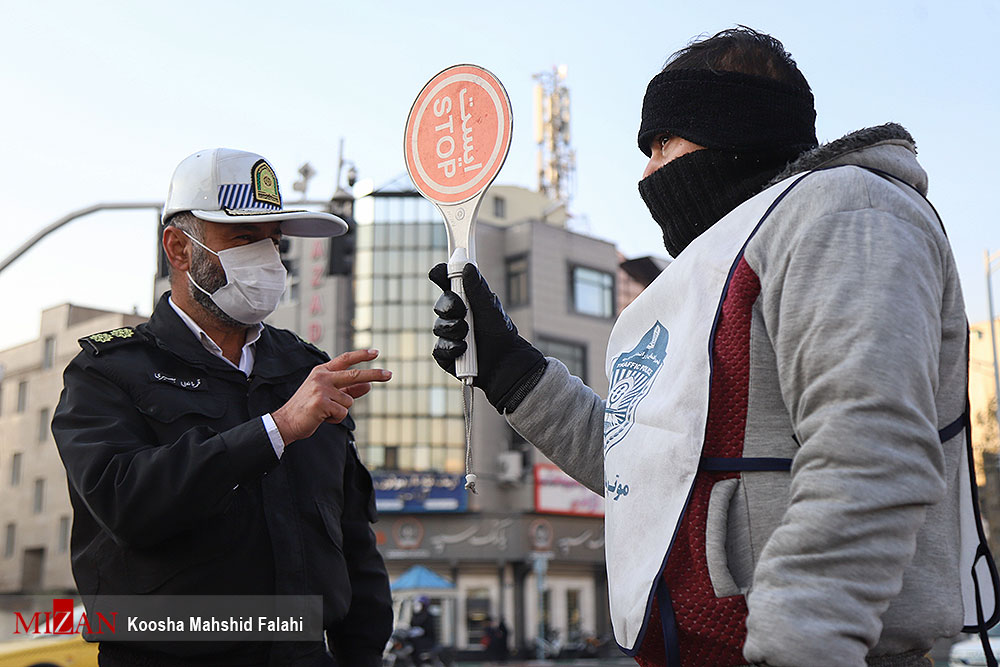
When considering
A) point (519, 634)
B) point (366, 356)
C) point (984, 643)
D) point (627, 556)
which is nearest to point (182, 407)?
point (366, 356)

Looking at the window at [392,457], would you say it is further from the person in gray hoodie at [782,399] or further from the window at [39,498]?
the person in gray hoodie at [782,399]

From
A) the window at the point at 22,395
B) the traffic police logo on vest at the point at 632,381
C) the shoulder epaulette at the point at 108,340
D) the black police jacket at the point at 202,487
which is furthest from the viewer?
the window at the point at 22,395

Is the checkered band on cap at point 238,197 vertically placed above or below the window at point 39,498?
above

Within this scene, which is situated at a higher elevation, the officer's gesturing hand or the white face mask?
the white face mask

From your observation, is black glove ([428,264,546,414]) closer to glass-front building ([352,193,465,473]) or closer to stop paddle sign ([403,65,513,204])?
stop paddle sign ([403,65,513,204])

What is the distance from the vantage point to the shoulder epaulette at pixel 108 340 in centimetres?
297

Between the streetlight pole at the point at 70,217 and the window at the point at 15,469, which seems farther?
the window at the point at 15,469

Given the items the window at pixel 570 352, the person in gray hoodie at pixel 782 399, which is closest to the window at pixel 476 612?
the window at pixel 570 352

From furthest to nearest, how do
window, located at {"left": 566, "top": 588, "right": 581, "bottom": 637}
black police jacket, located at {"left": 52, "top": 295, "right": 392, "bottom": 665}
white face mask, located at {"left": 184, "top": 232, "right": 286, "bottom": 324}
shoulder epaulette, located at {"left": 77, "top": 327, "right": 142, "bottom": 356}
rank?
window, located at {"left": 566, "top": 588, "right": 581, "bottom": 637} < white face mask, located at {"left": 184, "top": 232, "right": 286, "bottom": 324} < shoulder epaulette, located at {"left": 77, "top": 327, "right": 142, "bottom": 356} < black police jacket, located at {"left": 52, "top": 295, "right": 392, "bottom": 665}

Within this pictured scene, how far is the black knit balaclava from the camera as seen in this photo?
2191mm

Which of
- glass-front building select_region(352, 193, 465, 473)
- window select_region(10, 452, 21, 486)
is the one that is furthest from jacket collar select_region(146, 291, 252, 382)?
window select_region(10, 452, 21, 486)

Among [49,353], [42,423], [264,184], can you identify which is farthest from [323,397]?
[42,423]

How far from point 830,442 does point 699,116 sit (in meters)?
0.89

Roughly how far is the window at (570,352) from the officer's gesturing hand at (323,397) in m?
39.0
